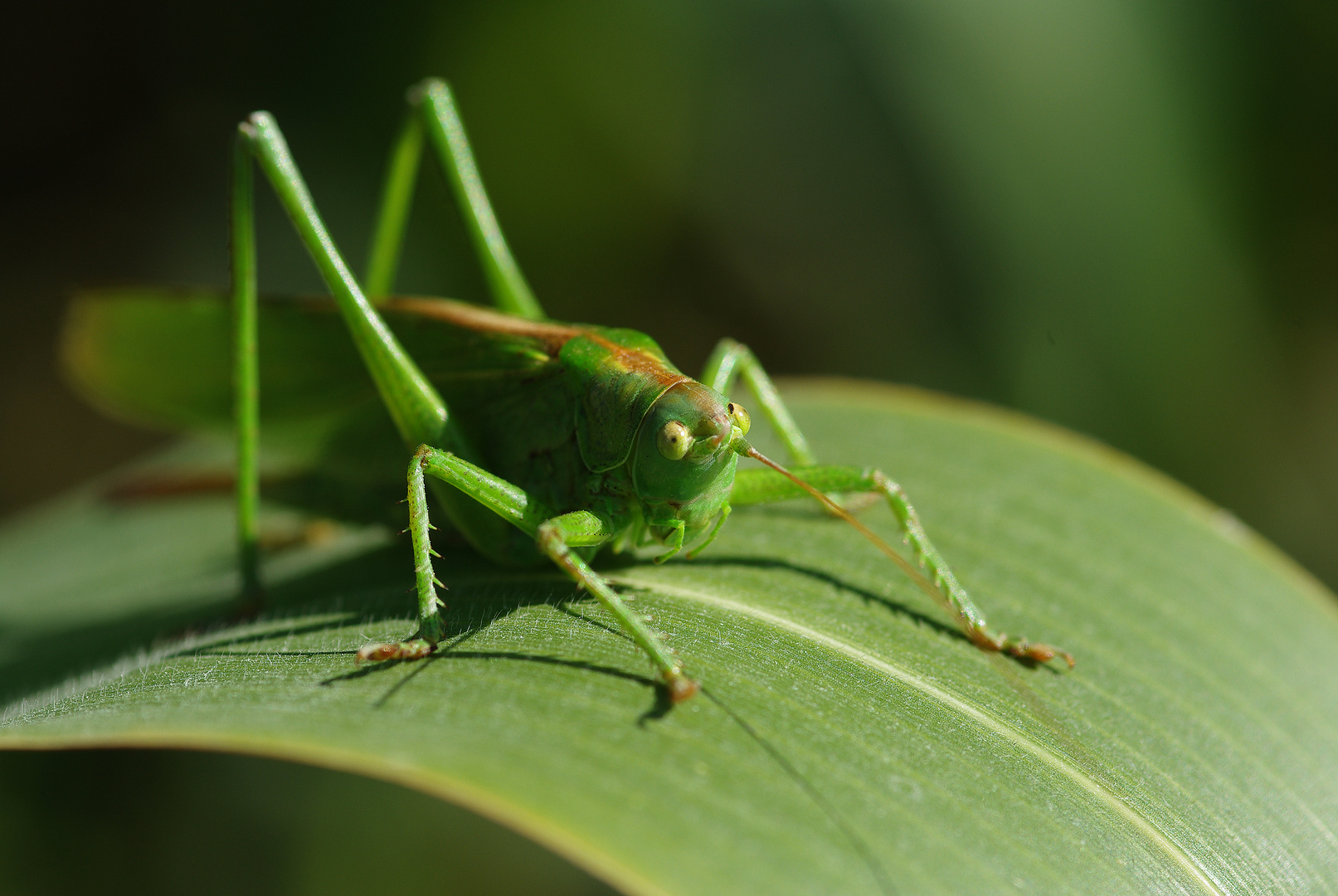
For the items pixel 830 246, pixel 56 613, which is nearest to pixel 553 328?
pixel 56 613

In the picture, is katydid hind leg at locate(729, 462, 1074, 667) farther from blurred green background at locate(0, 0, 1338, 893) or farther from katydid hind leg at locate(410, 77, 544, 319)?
blurred green background at locate(0, 0, 1338, 893)

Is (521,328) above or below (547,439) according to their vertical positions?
above

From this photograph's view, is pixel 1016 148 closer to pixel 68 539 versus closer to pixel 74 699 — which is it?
pixel 74 699

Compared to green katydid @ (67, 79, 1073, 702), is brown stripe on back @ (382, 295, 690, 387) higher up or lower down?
higher up

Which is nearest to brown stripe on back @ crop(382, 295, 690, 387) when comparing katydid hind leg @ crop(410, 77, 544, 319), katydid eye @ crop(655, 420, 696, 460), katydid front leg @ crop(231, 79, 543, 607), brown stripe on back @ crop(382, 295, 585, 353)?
brown stripe on back @ crop(382, 295, 585, 353)

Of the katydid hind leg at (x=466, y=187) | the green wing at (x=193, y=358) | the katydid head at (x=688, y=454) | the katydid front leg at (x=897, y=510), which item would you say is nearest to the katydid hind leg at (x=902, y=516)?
the katydid front leg at (x=897, y=510)

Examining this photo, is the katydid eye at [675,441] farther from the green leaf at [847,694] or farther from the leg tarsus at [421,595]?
the leg tarsus at [421,595]

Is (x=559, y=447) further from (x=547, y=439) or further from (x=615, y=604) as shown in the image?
(x=615, y=604)

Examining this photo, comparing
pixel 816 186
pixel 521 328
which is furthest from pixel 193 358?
pixel 816 186

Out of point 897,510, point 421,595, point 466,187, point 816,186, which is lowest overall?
point 421,595
